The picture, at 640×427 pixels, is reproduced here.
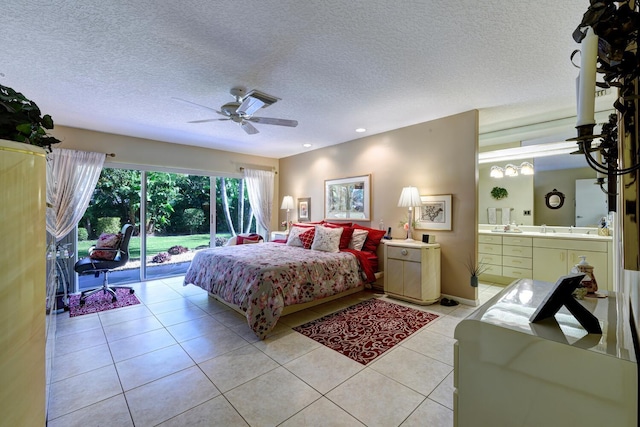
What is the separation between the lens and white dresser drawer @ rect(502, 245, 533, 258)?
13.3 feet

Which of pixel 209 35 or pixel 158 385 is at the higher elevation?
pixel 209 35

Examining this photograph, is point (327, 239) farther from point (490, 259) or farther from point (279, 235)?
point (490, 259)

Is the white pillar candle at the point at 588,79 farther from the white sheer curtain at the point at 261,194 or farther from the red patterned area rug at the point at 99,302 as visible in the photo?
the white sheer curtain at the point at 261,194

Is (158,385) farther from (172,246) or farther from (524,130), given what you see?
(524,130)

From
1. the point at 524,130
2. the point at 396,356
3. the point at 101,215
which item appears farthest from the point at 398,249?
the point at 101,215

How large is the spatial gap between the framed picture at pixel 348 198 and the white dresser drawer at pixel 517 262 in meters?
2.29

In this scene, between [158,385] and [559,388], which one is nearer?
[559,388]

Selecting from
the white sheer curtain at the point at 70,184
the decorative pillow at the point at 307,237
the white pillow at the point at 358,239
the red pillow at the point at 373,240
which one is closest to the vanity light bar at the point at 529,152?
the red pillow at the point at 373,240

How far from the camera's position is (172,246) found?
17.0 ft

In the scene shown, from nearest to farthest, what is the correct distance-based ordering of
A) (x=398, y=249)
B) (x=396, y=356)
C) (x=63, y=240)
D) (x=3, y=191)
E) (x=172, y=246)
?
(x=3, y=191) < (x=396, y=356) < (x=398, y=249) < (x=63, y=240) < (x=172, y=246)

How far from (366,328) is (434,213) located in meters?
1.96

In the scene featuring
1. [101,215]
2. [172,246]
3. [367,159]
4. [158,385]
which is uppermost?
[367,159]

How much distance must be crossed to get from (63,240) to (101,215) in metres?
0.62

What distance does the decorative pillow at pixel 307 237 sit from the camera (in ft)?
14.1
